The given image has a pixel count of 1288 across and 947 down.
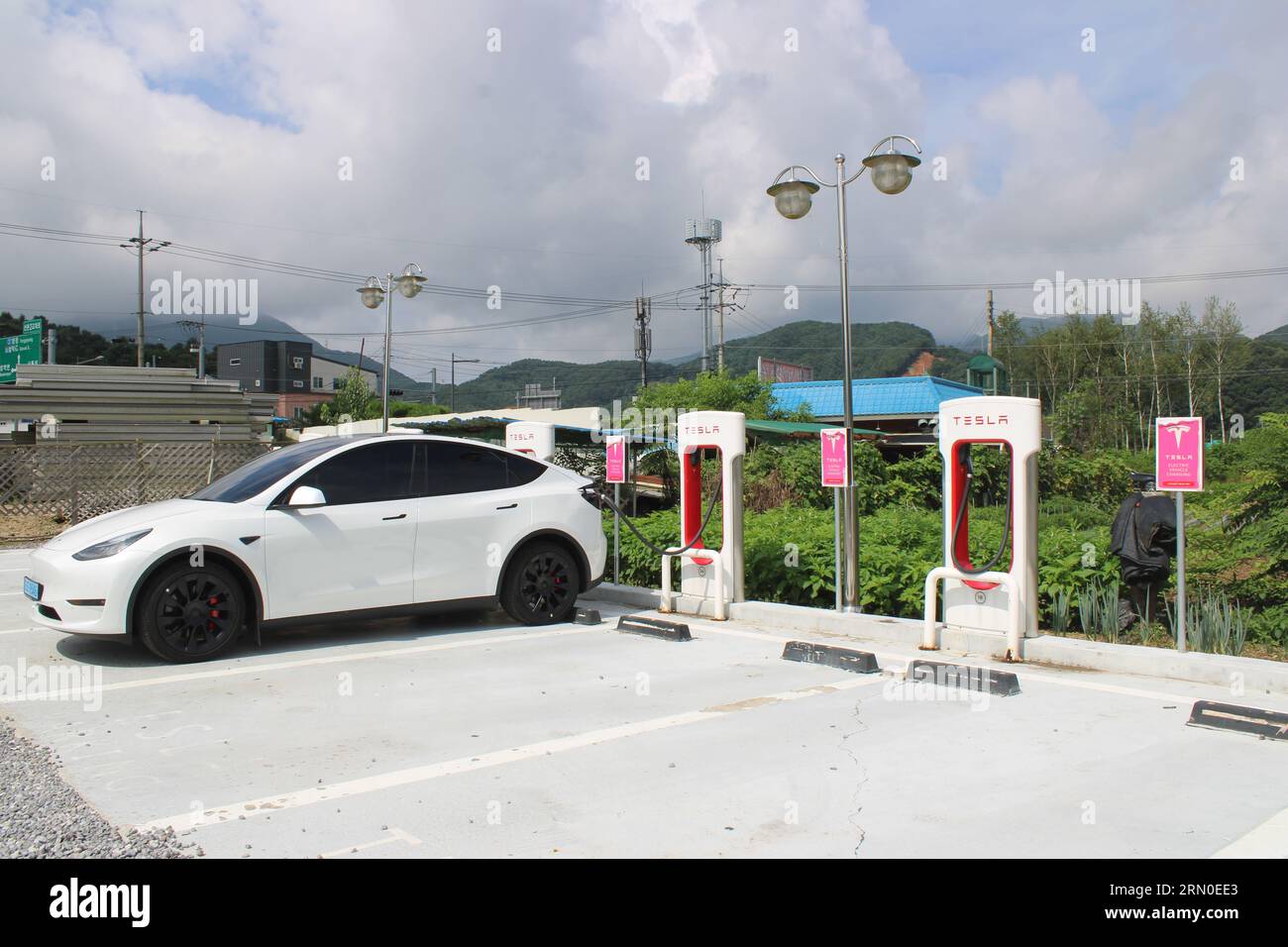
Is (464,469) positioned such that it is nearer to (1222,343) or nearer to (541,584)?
(541,584)

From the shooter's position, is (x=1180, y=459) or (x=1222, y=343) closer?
(x=1180, y=459)

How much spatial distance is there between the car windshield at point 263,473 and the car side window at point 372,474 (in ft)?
0.55

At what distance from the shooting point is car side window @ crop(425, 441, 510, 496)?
838 centimetres

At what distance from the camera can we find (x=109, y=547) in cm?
692

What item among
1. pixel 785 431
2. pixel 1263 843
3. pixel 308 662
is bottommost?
pixel 1263 843

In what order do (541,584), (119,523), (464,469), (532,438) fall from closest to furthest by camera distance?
(119,523) < (464,469) < (541,584) < (532,438)

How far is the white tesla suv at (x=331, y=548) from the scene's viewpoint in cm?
694

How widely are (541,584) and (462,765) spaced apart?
13.0 feet

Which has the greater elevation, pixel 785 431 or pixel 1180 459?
pixel 785 431

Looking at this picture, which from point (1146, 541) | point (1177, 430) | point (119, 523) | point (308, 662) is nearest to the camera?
point (1177, 430)

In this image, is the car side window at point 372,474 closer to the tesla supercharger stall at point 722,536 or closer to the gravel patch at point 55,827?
the tesla supercharger stall at point 722,536

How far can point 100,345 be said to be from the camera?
7438 centimetres

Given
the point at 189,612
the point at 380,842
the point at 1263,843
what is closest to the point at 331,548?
the point at 189,612
